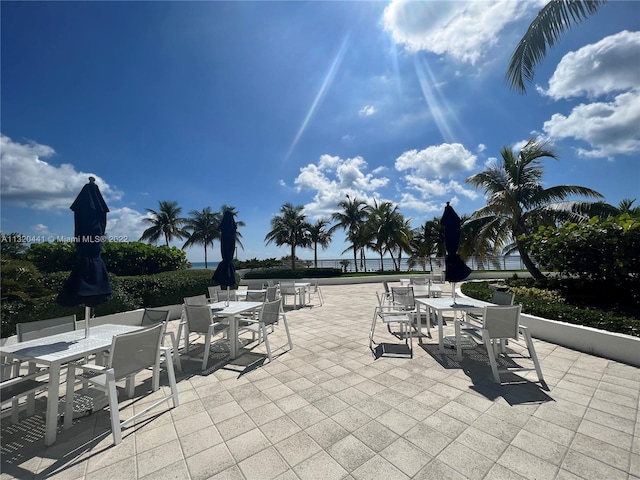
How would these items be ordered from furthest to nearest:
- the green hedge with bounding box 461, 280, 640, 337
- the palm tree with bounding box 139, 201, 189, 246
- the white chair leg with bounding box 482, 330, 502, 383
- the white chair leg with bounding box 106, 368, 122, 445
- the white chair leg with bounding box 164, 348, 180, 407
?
the palm tree with bounding box 139, 201, 189, 246, the green hedge with bounding box 461, 280, 640, 337, the white chair leg with bounding box 482, 330, 502, 383, the white chair leg with bounding box 164, 348, 180, 407, the white chair leg with bounding box 106, 368, 122, 445

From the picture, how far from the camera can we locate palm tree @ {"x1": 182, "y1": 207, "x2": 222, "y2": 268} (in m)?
29.3

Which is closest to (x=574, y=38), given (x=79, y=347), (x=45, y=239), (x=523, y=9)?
(x=523, y=9)

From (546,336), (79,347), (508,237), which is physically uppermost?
(508,237)

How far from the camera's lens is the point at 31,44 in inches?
209

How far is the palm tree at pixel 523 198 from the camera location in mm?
10070

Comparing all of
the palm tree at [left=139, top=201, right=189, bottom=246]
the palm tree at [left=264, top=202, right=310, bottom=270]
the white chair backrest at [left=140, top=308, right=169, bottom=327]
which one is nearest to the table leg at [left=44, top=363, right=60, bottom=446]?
the white chair backrest at [left=140, top=308, right=169, bottom=327]

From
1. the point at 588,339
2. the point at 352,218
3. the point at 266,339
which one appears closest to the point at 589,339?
the point at 588,339

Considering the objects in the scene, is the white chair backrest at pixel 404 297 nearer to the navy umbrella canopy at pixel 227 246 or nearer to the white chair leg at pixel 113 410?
the navy umbrella canopy at pixel 227 246

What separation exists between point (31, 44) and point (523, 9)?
37.7ft

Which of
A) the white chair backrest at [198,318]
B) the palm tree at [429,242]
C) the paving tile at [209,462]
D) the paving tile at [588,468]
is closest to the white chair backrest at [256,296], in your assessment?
the white chair backrest at [198,318]

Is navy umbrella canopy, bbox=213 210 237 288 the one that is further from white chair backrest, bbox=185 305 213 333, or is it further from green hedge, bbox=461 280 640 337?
green hedge, bbox=461 280 640 337

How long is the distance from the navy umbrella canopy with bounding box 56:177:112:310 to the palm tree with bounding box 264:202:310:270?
19.9 meters

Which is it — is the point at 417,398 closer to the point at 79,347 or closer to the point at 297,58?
the point at 79,347

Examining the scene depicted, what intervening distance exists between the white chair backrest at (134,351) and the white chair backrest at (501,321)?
3.94 meters
